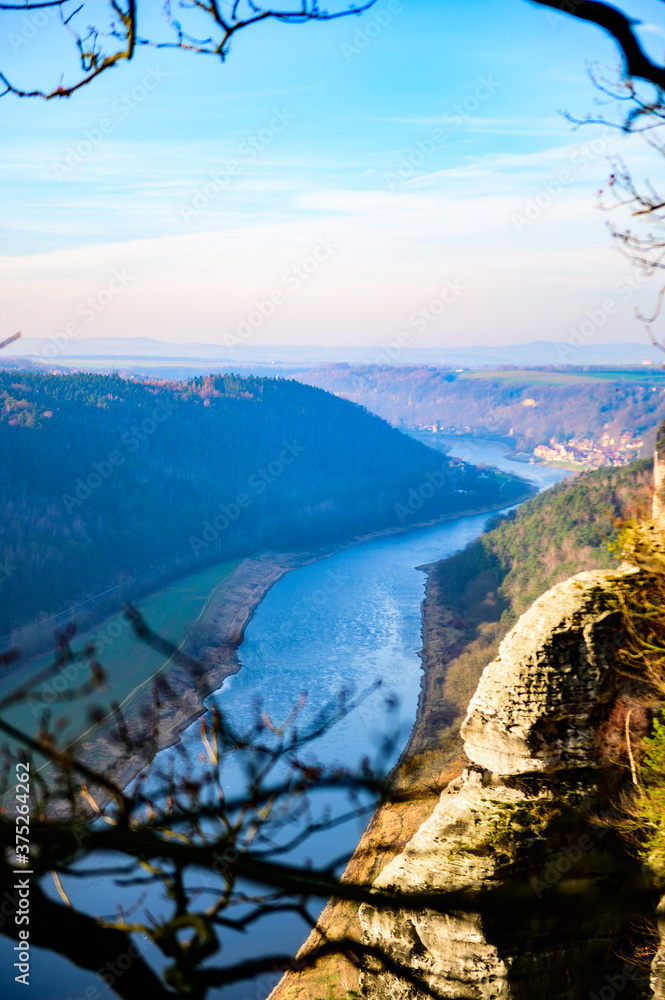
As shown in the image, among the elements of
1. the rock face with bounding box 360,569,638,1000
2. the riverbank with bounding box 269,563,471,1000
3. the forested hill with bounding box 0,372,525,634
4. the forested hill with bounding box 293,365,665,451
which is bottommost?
the forested hill with bounding box 293,365,665,451

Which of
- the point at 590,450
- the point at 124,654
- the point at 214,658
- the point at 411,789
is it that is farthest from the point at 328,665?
the point at 590,450

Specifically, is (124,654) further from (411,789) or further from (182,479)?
(182,479)

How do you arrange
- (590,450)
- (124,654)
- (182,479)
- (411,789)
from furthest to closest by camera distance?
(590,450) → (182,479) → (124,654) → (411,789)

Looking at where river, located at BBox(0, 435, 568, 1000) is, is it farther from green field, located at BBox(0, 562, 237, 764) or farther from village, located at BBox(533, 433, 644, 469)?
village, located at BBox(533, 433, 644, 469)

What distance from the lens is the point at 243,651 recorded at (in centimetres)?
4269

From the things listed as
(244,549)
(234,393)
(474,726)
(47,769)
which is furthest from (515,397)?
(474,726)

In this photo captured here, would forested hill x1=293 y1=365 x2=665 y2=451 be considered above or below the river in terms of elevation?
below

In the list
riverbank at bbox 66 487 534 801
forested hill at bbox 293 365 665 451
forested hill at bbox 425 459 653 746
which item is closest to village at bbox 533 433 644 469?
forested hill at bbox 293 365 665 451

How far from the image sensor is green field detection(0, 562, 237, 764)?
32562mm

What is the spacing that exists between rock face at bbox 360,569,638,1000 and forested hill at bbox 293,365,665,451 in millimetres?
101360

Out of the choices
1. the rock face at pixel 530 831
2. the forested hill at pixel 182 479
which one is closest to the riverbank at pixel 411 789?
the rock face at pixel 530 831

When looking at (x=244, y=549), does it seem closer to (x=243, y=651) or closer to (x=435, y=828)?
(x=243, y=651)

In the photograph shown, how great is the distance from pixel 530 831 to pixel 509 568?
47.7m

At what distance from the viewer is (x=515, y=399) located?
156 m
